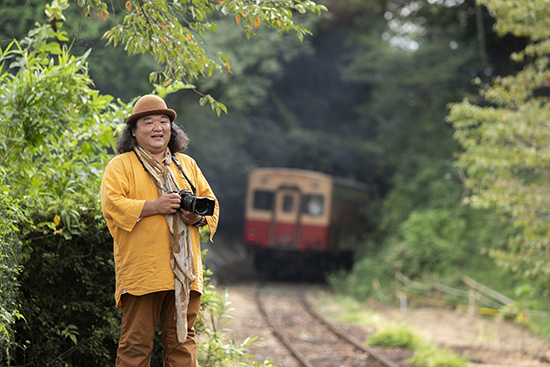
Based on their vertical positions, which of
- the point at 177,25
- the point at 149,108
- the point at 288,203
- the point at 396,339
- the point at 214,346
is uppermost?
the point at 177,25

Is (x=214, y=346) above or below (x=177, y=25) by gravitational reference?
below

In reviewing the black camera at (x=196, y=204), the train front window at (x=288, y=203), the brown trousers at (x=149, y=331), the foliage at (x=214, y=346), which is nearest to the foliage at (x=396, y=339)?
the foliage at (x=214, y=346)

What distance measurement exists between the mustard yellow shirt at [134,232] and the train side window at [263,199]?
13085 millimetres

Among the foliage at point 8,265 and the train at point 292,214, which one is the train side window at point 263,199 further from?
the foliage at point 8,265

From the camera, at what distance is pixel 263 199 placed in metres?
16.1

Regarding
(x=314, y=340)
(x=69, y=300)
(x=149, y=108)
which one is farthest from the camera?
(x=314, y=340)

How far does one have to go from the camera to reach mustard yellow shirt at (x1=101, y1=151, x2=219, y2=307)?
108 inches

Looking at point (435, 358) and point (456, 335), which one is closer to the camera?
point (435, 358)

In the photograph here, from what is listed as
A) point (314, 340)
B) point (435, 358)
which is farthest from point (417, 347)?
point (314, 340)

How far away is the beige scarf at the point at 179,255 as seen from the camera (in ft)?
9.26

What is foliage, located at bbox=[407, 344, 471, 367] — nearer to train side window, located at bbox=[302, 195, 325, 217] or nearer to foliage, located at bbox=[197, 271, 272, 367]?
foliage, located at bbox=[197, 271, 272, 367]

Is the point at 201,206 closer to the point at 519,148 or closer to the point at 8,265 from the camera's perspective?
the point at 8,265

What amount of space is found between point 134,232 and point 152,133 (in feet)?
1.73

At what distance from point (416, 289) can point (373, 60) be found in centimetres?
912
